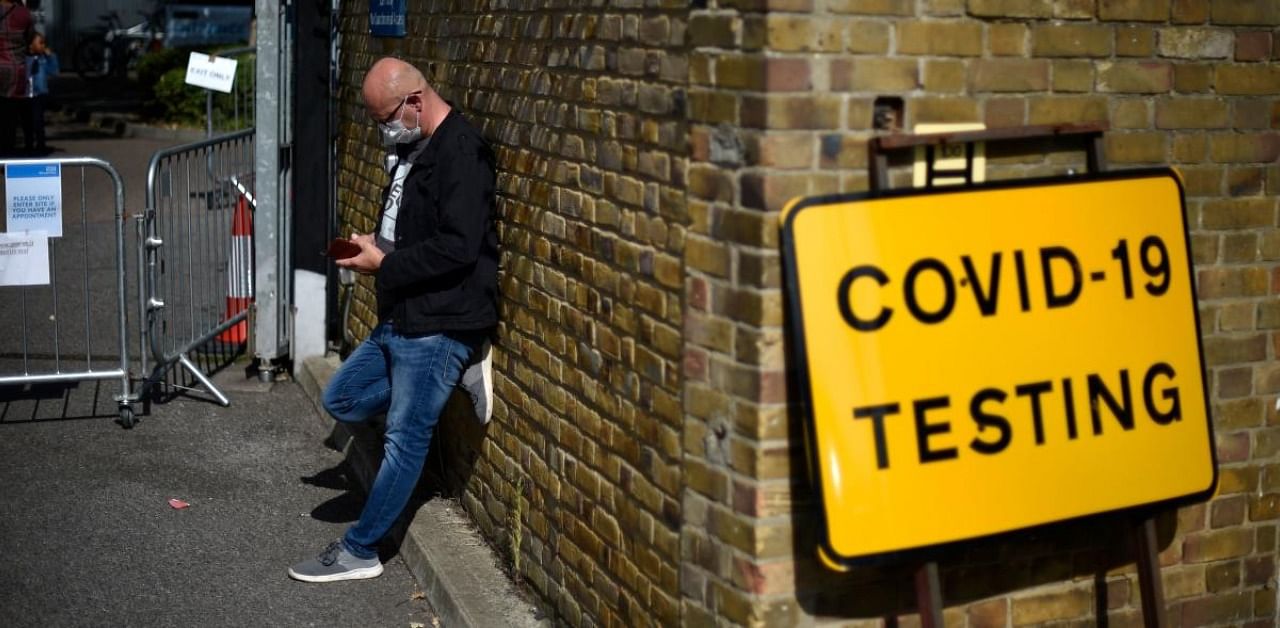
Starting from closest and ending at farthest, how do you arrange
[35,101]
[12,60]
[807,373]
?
[807,373]
[12,60]
[35,101]

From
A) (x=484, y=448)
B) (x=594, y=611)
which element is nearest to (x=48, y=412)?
(x=484, y=448)

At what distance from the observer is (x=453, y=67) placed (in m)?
6.27

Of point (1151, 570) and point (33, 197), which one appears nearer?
point (1151, 570)

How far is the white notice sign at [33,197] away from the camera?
26.6 ft

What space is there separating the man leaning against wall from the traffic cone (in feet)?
12.0

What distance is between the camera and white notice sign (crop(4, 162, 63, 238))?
811cm

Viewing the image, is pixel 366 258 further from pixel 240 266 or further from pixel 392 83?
pixel 240 266

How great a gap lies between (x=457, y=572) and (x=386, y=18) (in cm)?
296

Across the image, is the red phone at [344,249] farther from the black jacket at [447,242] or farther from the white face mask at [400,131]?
the white face mask at [400,131]

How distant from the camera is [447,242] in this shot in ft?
17.7

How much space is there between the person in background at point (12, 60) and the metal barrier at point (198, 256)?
883 centimetres

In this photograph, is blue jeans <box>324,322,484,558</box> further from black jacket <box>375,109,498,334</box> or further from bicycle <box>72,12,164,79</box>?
bicycle <box>72,12,164,79</box>

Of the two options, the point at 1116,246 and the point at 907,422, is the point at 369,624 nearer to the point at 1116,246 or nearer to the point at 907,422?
the point at 907,422

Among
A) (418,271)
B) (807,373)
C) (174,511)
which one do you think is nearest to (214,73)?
(174,511)
